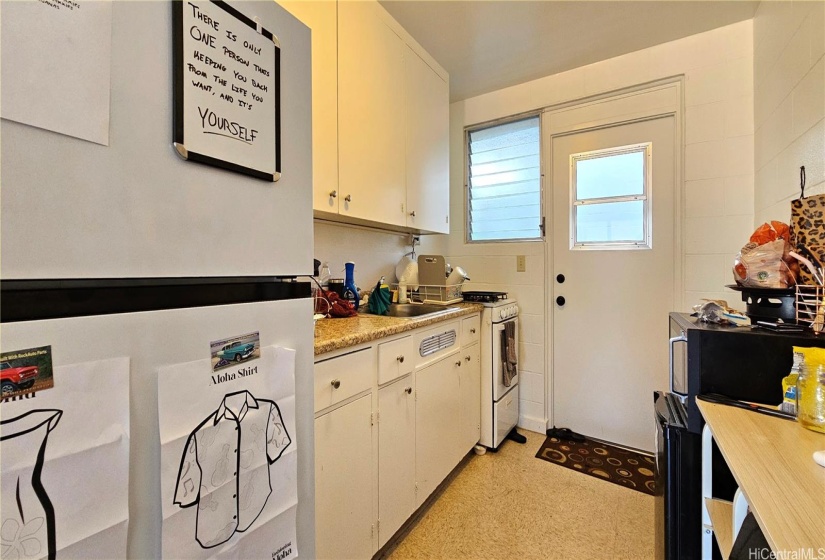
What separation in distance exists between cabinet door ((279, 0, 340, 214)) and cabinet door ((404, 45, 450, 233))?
0.64 m

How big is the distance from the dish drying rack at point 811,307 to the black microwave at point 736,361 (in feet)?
0.13

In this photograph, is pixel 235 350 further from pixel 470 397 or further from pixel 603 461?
pixel 603 461

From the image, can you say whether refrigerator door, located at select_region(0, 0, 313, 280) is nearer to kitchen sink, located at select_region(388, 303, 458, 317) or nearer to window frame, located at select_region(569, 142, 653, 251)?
kitchen sink, located at select_region(388, 303, 458, 317)

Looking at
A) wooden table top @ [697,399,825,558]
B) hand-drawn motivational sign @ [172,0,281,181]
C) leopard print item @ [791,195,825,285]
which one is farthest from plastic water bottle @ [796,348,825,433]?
hand-drawn motivational sign @ [172,0,281,181]

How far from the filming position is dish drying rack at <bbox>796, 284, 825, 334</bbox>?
38.1 inches

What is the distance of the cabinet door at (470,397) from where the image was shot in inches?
81.4

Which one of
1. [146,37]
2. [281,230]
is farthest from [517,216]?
[146,37]

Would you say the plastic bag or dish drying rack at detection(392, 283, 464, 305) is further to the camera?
dish drying rack at detection(392, 283, 464, 305)

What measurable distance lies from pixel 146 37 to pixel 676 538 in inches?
69.0

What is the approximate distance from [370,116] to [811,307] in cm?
189

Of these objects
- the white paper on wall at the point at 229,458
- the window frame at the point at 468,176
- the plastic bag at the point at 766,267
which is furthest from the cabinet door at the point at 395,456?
the window frame at the point at 468,176

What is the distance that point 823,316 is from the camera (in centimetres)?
96

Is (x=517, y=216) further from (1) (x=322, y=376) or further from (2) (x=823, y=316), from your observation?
(1) (x=322, y=376)

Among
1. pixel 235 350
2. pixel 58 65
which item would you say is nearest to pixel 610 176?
pixel 235 350
